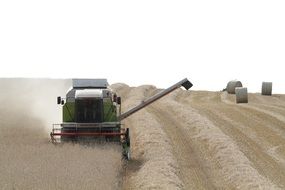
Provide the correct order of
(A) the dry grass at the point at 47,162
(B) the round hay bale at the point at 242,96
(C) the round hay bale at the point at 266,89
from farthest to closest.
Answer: (C) the round hay bale at the point at 266,89, (B) the round hay bale at the point at 242,96, (A) the dry grass at the point at 47,162

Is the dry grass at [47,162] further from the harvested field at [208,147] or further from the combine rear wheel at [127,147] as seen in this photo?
the harvested field at [208,147]

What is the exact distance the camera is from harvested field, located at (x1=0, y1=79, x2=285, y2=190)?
17.9 meters

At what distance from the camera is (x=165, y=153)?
23.6m

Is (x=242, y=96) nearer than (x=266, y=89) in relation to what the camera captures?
Yes

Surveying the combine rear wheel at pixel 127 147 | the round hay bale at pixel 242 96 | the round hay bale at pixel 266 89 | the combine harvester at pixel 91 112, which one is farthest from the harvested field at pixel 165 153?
the round hay bale at pixel 266 89

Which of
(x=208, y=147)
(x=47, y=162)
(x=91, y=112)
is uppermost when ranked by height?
(x=91, y=112)

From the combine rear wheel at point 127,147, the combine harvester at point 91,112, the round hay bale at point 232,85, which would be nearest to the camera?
the combine rear wheel at point 127,147

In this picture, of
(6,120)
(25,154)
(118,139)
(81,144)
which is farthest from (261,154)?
(6,120)

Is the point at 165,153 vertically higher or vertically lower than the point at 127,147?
lower

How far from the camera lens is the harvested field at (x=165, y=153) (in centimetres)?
1792

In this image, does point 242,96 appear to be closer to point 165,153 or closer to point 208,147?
point 208,147

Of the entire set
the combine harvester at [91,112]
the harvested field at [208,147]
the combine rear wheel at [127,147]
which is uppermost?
the combine harvester at [91,112]

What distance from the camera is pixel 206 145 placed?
85.4ft

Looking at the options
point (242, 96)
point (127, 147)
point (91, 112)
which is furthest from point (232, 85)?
point (127, 147)
